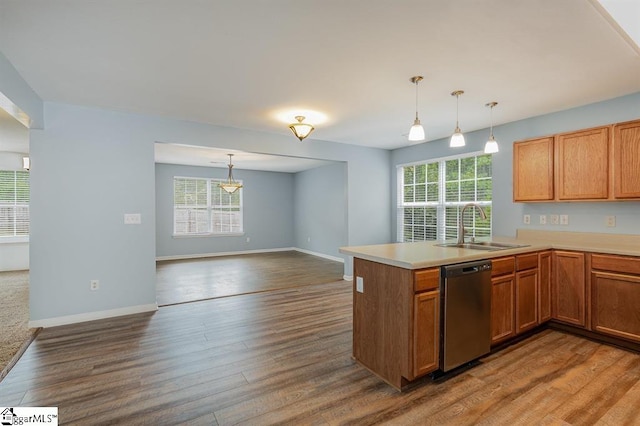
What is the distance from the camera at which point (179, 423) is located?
185cm

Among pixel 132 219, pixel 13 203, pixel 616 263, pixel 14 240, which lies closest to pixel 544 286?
pixel 616 263

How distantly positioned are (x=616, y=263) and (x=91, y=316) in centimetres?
548

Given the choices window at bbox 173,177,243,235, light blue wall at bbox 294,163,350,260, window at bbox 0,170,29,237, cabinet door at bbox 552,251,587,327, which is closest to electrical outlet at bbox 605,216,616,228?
cabinet door at bbox 552,251,587,327

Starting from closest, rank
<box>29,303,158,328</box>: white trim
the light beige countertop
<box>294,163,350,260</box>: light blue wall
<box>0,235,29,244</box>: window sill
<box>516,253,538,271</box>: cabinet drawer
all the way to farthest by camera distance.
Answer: the light beige countertop, <box>516,253,538,271</box>: cabinet drawer, <box>29,303,158,328</box>: white trim, <box>0,235,29,244</box>: window sill, <box>294,163,350,260</box>: light blue wall

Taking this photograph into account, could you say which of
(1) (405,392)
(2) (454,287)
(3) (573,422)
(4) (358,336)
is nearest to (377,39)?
(2) (454,287)

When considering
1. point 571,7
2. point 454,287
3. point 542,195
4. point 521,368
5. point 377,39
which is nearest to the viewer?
point 571,7

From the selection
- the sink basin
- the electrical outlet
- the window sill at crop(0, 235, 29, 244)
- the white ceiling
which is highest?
the white ceiling

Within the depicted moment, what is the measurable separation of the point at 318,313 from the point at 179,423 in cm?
214

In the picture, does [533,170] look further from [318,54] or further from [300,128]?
[318,54]

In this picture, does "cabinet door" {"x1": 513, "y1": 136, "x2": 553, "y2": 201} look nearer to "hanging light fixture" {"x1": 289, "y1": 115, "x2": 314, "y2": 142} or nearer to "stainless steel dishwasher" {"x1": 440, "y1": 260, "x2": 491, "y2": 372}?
"stainless steel dishwasher" {"x1": 440, "y1": 260, "x2": 491, "y2": 372}

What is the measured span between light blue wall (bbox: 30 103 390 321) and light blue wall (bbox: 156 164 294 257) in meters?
4.26

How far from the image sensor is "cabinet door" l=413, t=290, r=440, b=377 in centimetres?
215

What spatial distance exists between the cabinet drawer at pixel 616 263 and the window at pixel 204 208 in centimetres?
783

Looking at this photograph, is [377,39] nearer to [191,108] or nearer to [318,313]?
[191,108]
